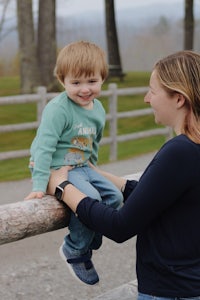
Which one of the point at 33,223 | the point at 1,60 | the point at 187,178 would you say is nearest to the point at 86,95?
the point at 33,223

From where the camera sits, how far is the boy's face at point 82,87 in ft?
7.68

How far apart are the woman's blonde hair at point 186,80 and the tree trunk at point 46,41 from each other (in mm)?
14708

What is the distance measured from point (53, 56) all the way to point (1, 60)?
161 ft

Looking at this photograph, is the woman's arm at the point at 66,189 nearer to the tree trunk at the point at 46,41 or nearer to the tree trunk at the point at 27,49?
the tree trunk at the point at 27,49

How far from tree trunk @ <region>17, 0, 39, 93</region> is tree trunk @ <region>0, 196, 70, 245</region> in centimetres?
1426

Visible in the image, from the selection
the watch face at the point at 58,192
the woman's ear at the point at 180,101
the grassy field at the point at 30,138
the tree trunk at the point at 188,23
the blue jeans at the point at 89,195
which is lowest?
the grassy field at the point at 30,138

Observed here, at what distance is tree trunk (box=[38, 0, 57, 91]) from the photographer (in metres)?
16.3

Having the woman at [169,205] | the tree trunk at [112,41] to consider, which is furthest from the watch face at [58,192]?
the tree trunk at [112,41]

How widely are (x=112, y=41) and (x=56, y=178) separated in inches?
889

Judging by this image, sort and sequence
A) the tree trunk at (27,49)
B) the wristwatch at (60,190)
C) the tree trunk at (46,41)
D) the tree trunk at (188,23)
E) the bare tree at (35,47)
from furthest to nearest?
the tree trunk at (188,23), the tree trunk at (46,41), the bare tree at (35,47), the tree trunk at (27,49), the wristwatch at (60,190)

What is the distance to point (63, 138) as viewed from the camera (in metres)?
2.36

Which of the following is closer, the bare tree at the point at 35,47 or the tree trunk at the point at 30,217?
the tree trunk at the point at 30,217

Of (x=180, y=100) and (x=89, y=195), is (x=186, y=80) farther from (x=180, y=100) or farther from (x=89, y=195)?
(x=89, y=195)

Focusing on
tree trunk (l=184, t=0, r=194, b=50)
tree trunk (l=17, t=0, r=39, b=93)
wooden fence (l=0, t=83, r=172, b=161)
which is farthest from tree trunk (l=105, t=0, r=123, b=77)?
wooden fence (l=0, t=83, r=172, b=161)
